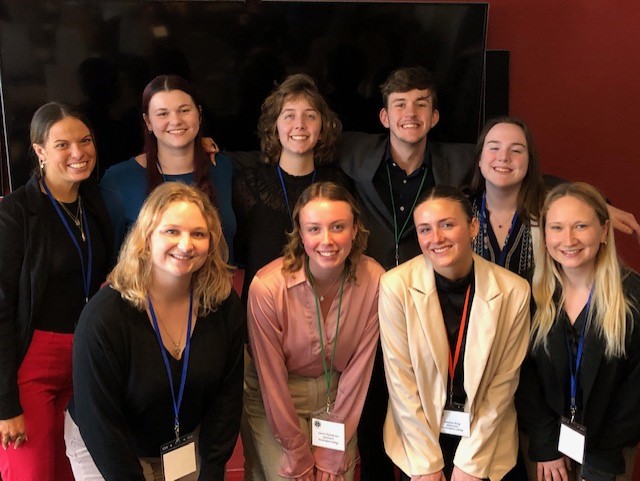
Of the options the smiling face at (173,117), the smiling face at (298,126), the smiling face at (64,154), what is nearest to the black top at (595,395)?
the smiling face at (298,126)

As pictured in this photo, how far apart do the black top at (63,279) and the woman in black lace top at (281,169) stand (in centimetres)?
62

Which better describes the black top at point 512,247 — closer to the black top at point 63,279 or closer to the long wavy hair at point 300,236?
the long wavy hair at point 300,236

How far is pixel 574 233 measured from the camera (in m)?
2.24

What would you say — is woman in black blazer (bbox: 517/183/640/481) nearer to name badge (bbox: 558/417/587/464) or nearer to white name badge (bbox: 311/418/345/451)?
name badge (bbox: 558/417/587/464)

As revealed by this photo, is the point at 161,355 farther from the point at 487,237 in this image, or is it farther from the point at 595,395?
the point at 595,395

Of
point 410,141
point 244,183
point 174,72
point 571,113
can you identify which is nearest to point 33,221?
point 244,183

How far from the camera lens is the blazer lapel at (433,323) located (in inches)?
89.1

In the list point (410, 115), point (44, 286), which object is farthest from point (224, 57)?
point (44, 286)

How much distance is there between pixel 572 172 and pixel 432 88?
1161 mm

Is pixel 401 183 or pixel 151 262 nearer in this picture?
pixel 151 262

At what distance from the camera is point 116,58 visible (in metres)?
2.94

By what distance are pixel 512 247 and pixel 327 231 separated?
2.62 feet

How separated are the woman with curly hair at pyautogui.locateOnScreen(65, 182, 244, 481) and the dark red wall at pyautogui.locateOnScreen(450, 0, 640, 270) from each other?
199cm

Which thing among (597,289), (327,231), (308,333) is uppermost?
(327,231)
